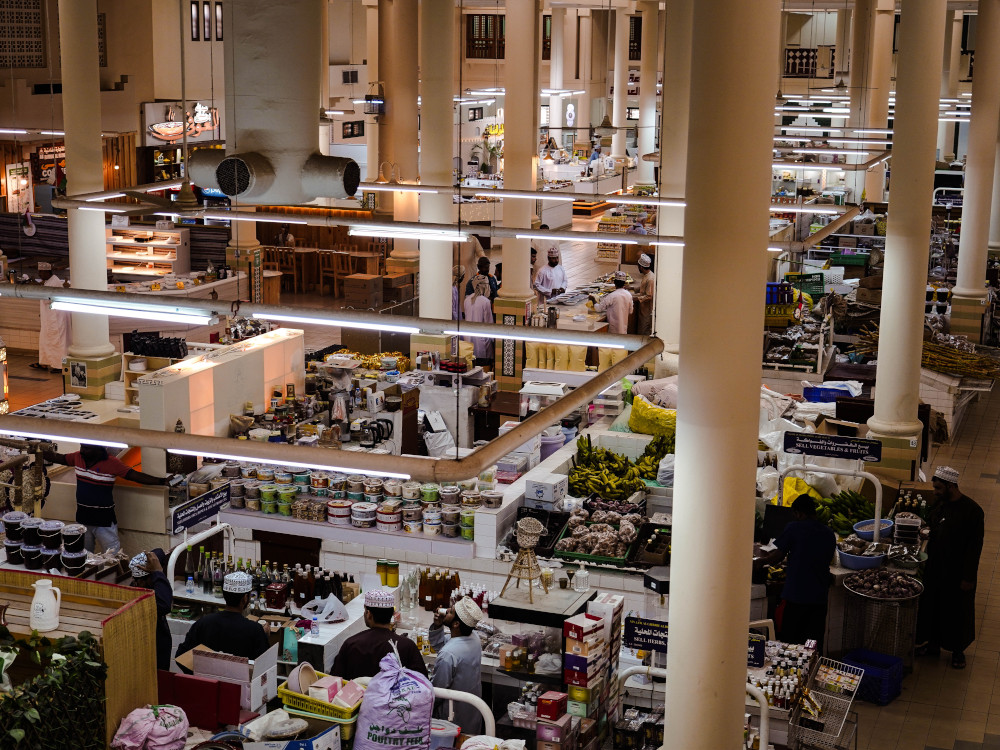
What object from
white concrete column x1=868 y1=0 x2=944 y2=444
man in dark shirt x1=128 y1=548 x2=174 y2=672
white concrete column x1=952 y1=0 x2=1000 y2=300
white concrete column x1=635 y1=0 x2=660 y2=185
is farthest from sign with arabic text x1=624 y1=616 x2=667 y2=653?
white concrete column x1=635 y1=0 x2=660 y2=185

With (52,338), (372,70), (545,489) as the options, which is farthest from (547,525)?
(372,70)

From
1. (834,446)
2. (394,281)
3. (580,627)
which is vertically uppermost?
(394,281)

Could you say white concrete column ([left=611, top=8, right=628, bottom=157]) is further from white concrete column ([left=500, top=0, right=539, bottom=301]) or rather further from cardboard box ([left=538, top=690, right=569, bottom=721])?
cardboard box ([left=538, top=690, right=569, bottom=721])

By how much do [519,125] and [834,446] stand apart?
8365mm

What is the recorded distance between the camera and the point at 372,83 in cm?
2664

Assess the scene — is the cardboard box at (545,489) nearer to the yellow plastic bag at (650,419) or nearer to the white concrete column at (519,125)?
the yellow plastic bag at (650,419)

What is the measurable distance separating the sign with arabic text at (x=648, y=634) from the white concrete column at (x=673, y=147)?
332 inches

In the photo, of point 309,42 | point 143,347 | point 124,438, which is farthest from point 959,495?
point 143,347

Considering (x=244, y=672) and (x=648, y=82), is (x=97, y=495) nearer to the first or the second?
(x=244, y=672)

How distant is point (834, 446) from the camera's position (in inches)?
399

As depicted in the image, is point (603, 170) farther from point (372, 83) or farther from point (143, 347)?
point (143, 347)

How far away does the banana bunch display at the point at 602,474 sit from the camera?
1066 centimetres

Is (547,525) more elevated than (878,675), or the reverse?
(547,525)

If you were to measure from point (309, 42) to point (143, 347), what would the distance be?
587 centimetres
